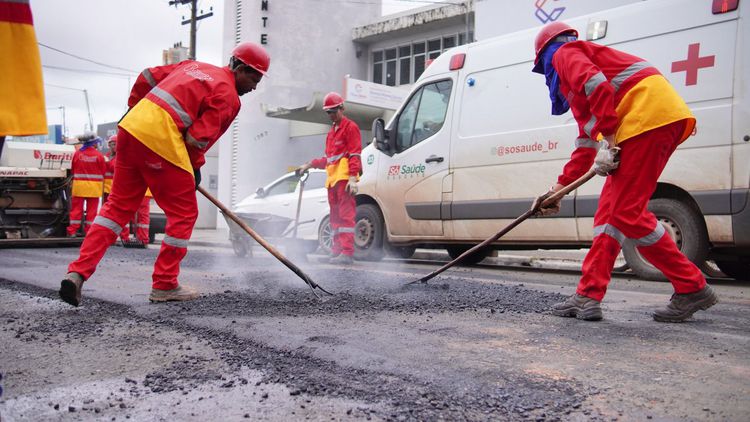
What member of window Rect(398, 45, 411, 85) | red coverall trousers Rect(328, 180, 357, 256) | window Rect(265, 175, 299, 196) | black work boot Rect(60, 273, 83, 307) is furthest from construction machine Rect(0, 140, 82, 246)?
window Rect(398, 45, 411, 85)

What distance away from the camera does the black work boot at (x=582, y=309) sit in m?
3.60

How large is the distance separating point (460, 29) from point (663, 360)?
2164cm

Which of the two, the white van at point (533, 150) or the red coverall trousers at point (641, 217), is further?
the white van at point (533, 150)

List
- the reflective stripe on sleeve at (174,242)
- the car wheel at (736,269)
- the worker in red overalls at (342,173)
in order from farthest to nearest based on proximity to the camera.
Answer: the worker in red overalls at (342,173)
the car wheel at (736,269)
the reflective stripe on sleeve at (174,242)

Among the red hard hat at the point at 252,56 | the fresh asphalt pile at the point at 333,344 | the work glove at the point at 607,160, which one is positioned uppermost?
the red hard hat at the point at 252,56

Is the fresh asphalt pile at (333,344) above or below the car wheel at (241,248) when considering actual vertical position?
below

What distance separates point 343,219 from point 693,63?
13.7 feet

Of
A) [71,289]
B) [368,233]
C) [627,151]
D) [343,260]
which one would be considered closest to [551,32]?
[627,151]

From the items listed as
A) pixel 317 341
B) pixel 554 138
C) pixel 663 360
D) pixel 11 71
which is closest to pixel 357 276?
pixel 554 138

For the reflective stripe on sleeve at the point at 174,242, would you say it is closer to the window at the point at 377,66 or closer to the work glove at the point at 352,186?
the work glove at the point at 352,186

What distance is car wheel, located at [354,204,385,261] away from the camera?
8.30m

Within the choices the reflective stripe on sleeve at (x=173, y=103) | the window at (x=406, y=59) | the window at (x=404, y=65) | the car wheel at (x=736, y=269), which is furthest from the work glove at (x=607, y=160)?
the window at (x=404, y=65)

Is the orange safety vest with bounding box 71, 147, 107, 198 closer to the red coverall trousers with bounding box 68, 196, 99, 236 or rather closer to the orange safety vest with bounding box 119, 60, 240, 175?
the red coverall trousers with bounding box 68, 196, 99, 236

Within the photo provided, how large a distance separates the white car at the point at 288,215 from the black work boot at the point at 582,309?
14.9 feet
